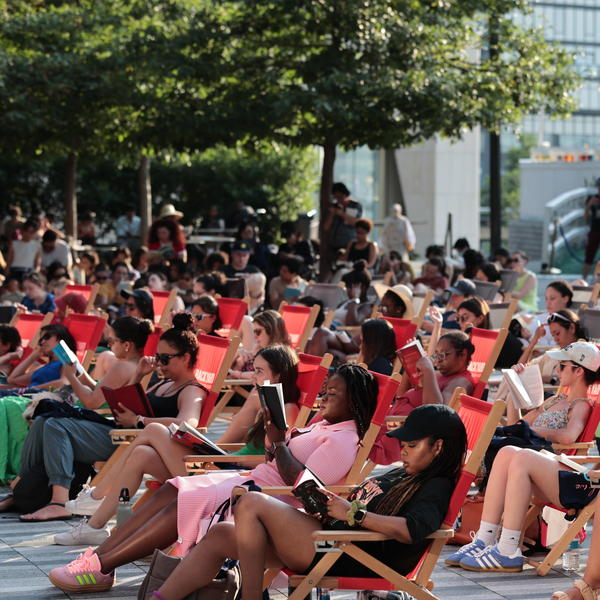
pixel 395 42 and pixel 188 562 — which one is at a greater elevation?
pixel 395 42

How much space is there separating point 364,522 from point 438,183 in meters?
31.6

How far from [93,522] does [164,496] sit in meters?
1.01

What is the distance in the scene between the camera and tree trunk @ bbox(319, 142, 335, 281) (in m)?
18.9

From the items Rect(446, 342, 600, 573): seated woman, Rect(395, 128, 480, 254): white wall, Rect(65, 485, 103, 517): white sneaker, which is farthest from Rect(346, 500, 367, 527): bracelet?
Rect(395, 128, 480, 254): white wall

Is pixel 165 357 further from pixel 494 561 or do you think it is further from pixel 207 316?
pixel 207 316

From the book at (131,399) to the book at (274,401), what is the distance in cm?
184

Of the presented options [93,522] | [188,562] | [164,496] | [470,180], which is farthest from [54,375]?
[470,180]

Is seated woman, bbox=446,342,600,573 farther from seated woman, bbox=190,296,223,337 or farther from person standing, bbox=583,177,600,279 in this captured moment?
person standing, bbox=583,177,600,279

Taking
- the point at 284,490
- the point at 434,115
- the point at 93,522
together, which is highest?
the point at 434,115

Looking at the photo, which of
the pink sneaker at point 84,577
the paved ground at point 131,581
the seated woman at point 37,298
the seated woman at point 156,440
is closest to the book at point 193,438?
the seated woman at point 156,440

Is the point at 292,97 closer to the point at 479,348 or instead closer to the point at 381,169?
the point at 479,348

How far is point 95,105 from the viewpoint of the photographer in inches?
773

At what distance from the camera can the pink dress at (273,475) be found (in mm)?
5613

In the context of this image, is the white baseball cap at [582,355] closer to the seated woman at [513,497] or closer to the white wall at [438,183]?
the seated woman at [513,497]
